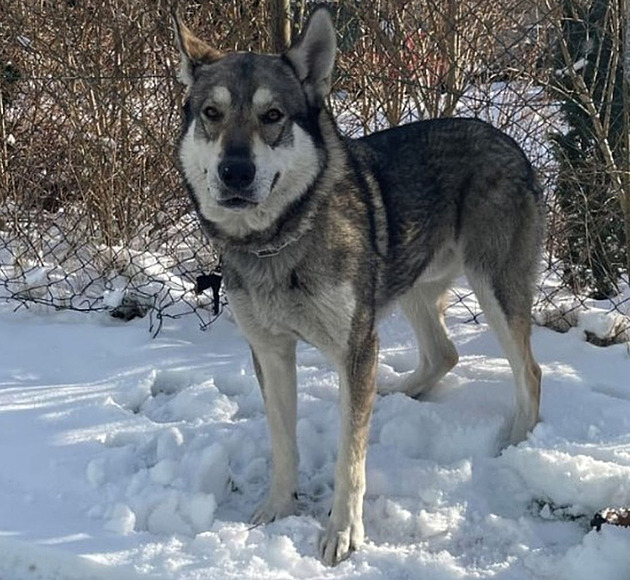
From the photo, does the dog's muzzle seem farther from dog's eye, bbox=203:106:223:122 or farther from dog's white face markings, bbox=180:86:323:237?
dog's eye, bbox=203:106:223:122

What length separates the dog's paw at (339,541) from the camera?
2750 mm

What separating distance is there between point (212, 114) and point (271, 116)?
201 mm

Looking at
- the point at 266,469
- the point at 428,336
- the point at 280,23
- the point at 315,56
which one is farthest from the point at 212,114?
the point at 280,23

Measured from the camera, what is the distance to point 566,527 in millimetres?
2859

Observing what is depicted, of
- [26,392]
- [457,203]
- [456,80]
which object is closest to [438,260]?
[457,203]

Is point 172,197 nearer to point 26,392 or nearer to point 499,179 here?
point 26,392

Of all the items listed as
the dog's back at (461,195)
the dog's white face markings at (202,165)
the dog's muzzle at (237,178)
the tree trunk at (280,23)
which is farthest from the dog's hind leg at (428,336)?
the tree trunk at (280,23)

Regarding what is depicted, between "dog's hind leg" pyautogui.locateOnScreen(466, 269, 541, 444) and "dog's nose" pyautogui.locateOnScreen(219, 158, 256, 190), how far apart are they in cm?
128

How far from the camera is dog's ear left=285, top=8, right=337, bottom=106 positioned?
299 centimetres

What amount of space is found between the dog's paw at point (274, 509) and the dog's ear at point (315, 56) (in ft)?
4.77

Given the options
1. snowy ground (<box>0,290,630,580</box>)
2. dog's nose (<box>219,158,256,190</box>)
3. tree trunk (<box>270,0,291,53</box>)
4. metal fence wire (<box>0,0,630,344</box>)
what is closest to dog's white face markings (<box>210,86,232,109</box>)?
dog's nose (<box>219,158,256,190</box>)

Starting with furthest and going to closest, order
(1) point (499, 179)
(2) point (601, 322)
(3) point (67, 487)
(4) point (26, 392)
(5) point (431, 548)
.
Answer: (2) point (601, 322) → (4) point (26, 392) → (1) point (499, 179) → (3) point (67, 487) → (5) point (431, 548)

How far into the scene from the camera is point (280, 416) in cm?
316

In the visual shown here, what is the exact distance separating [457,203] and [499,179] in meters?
Result: 0.20
